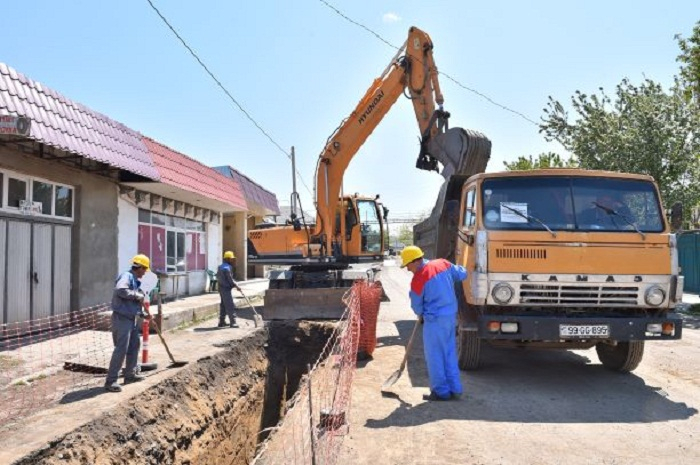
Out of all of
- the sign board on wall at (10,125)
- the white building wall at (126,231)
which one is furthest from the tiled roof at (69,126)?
the white building wall at (126,231)

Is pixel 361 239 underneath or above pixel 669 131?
underneath

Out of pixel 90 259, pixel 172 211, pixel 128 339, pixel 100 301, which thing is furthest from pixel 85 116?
pixel 172 211

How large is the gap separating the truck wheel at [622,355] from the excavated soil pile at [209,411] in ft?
18.2

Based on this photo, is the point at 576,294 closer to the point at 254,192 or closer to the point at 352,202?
the point at 352,202

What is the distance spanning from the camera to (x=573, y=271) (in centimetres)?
643

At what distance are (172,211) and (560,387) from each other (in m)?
13.5

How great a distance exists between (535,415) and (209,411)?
14.8ft

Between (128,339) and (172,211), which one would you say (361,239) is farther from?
(128,339)

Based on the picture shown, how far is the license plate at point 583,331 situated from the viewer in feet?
20.8

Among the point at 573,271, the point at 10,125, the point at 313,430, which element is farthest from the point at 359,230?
the point at 313,430

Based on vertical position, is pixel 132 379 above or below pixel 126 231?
below

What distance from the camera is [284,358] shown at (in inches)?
461

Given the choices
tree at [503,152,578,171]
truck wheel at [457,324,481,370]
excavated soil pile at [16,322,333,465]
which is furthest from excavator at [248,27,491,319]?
tree at [503,152,578,171]

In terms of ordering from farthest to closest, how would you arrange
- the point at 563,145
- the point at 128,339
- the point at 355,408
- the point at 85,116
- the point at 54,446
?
the point at 563,145
the point at 85,116
the point at 128,339
the point at 355,408
the point at 54,446
